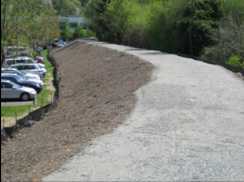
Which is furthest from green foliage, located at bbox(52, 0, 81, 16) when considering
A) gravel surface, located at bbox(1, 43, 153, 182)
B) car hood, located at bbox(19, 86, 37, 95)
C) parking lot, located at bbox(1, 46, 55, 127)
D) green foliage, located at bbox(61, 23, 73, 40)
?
gravel surface, located at bbox(1, 43, 153, 182)

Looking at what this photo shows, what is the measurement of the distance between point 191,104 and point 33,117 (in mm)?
5051

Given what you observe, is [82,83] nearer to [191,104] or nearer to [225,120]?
[191,104]

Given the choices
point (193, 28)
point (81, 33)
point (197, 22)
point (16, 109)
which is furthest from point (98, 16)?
point (16, 109)

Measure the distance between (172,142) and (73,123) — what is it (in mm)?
4709

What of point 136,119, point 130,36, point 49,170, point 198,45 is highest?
point 49,170

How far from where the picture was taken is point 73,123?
16781 millimetres

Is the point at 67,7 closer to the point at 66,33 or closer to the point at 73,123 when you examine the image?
the point at 66,33

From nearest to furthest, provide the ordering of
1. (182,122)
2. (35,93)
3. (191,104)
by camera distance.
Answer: (182,122) < (191,104) < (35,93)

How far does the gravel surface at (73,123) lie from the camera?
11484 mm

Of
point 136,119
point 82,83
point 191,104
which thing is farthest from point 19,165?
point 82,83

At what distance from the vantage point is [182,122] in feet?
49.8

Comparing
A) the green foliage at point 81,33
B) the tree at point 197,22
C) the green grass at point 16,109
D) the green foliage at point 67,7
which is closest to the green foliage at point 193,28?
the tree at point 197,22

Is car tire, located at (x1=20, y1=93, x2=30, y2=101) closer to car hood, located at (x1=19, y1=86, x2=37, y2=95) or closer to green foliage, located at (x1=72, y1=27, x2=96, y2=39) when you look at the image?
car hood, located at (x1=19, y1=86, x2=37, y2=95)

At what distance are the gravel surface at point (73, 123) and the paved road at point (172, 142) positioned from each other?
0.45 meters
